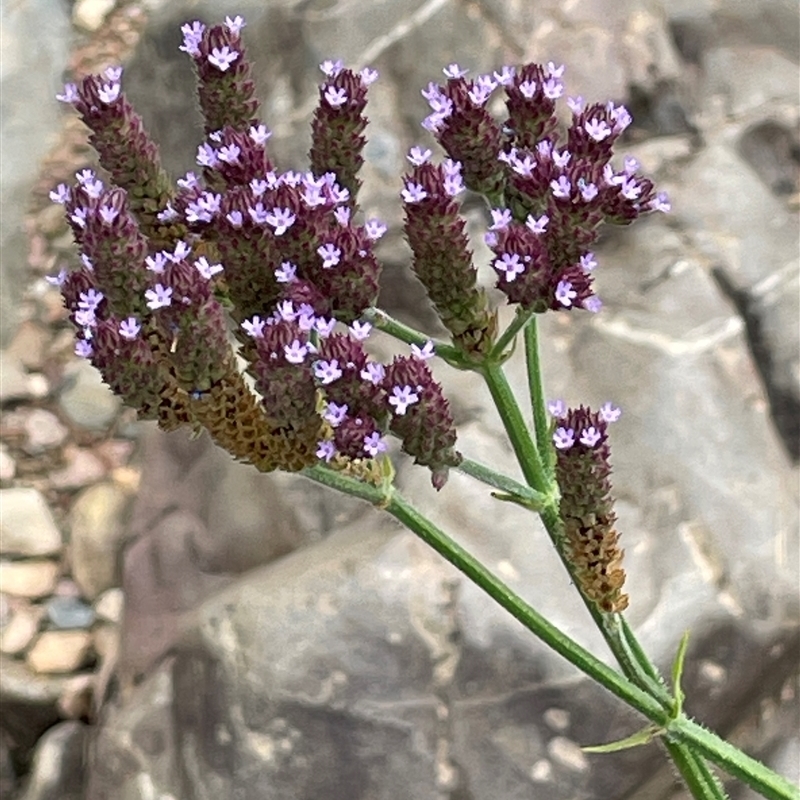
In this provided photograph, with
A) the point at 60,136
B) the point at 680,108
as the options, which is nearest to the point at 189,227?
the point at 680,108

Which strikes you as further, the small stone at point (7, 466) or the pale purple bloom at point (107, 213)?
the small stone at point (7, 466)

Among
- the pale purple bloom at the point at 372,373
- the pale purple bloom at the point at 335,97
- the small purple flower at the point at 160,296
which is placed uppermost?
the pale purple bloom at the point at 335,97

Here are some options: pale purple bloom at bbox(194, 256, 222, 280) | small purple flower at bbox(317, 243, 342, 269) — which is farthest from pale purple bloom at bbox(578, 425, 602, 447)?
pale purple bloom at bbox(194, 256, 222, 280)

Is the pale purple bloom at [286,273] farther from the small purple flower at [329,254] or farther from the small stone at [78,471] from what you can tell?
the small stone at [78,471]

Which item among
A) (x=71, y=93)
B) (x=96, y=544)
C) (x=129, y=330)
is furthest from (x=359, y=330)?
(x=96, y=544)

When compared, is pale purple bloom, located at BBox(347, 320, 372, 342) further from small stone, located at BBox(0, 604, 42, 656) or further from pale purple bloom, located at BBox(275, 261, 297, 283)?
small stone, located at BBox(0, 604, 42, 656)

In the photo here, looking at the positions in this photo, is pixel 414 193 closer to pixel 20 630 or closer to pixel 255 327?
pixel 255 327

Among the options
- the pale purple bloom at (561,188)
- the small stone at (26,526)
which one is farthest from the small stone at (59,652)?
the pale purple bloom at (561,188)
